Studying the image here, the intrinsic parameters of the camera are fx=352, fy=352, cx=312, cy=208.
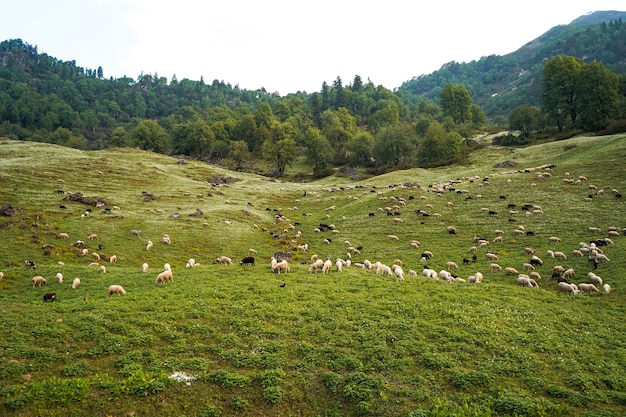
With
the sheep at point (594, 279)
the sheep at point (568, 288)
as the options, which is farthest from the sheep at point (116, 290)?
the sheep at point (594, 279)

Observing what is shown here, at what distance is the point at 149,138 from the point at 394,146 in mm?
97544

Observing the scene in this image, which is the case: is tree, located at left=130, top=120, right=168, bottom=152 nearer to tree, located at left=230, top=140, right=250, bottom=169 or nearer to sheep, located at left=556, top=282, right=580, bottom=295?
tree, located at left=230, top=140, right=250, bottom=169

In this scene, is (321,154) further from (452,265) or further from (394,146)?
(452,265)

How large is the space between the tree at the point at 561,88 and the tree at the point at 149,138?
457ft

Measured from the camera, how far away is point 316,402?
11922mm

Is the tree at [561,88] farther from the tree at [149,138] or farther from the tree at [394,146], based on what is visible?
the tree at [149,138]

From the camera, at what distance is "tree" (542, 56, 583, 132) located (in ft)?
321

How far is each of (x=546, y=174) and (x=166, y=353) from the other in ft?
205

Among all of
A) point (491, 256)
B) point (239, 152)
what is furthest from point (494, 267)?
point (239, 152)

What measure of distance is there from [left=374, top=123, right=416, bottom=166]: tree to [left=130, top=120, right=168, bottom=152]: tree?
90.1 meters

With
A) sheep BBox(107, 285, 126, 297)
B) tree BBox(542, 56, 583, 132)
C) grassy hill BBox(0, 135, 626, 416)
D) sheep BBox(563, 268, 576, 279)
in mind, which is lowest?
sheep BBox(563, 268, 576, 279)

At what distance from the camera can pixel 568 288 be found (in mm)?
22562

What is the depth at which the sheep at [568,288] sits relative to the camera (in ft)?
72.7

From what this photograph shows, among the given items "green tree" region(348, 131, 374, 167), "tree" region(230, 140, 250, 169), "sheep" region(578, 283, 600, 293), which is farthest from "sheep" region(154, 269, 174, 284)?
"tree" region(230, 140, 250, 169)
